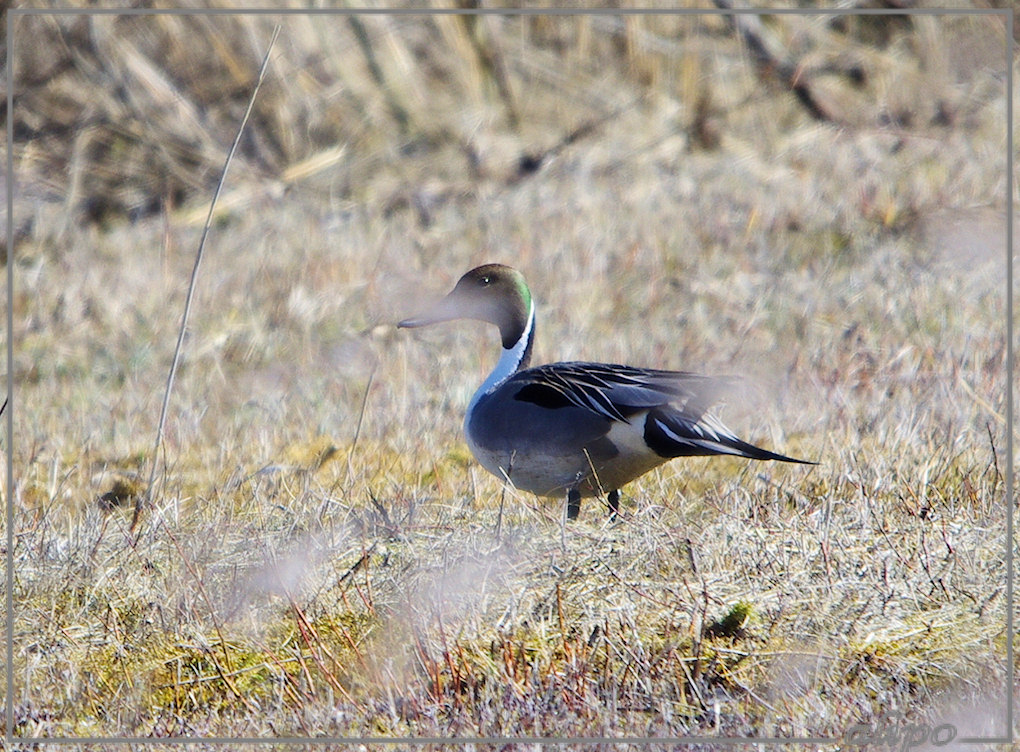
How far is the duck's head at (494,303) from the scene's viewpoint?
3783mm

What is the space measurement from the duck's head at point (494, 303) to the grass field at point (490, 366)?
41cm

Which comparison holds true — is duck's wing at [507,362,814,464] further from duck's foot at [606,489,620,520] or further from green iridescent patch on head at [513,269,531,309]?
green iridescent patch on head at [513,269,531,309]

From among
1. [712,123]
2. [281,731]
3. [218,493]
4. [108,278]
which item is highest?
[712,123]

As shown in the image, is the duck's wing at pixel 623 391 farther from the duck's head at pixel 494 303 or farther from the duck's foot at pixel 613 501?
the duck's head at pixel 494 303

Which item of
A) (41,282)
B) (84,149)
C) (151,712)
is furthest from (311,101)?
(151,712)

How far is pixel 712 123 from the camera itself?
6055mm

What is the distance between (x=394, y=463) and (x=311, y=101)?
2.05 m

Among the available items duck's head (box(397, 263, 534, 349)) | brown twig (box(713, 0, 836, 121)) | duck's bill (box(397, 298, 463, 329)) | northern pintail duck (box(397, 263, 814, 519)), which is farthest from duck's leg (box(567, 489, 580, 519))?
brown twig (box(713, 0, 836, 121))

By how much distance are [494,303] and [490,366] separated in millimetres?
938

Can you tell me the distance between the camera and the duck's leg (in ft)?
10.7

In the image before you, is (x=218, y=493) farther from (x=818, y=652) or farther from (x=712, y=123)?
(x=712, y=123)

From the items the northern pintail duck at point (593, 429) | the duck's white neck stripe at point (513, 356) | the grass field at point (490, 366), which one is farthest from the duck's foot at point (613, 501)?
the duck's white neck stripe at point (513, 356)

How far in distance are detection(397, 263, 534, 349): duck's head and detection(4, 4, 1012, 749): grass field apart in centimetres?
41

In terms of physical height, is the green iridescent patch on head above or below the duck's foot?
above
